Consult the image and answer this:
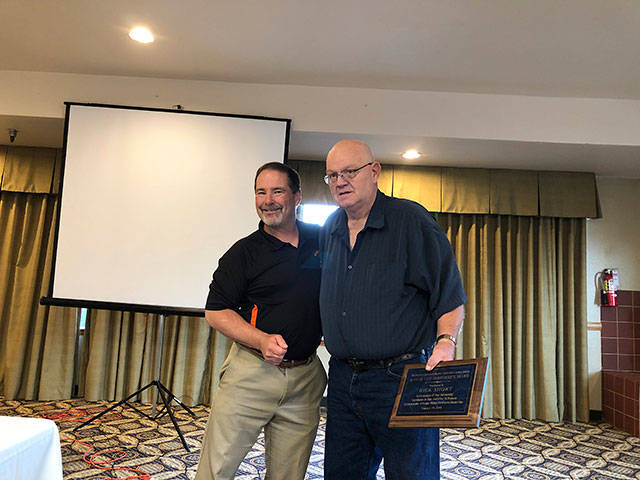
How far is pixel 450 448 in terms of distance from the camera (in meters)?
3.69

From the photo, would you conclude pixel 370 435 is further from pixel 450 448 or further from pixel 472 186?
pixel 472 186

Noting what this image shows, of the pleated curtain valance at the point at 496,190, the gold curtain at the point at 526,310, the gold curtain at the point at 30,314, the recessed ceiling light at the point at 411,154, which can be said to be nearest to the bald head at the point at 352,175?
the recessed ceiling light at the point at 411,154

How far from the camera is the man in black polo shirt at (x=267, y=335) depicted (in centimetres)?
174

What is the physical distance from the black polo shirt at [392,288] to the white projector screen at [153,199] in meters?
2.27

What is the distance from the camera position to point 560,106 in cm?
395

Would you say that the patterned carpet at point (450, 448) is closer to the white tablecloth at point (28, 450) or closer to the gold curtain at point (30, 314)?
the gold curtain at point (30, 314)

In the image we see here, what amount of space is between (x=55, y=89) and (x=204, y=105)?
118 centimetres

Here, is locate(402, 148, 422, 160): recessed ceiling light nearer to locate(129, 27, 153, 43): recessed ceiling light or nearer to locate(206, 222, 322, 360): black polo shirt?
locate(129, 27, 153, 43): recessed ceiling light

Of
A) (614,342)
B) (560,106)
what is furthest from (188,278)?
(614,342)

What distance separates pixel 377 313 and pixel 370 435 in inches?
15.9

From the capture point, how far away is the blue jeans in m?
1.48

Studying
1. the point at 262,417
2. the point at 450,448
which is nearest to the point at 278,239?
the point at 262,417

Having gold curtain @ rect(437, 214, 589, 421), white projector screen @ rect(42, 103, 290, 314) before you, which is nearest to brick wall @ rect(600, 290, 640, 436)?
gold curtain @ rect(437, 214, 589, 421)

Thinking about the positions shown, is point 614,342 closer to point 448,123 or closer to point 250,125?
point 448,123
